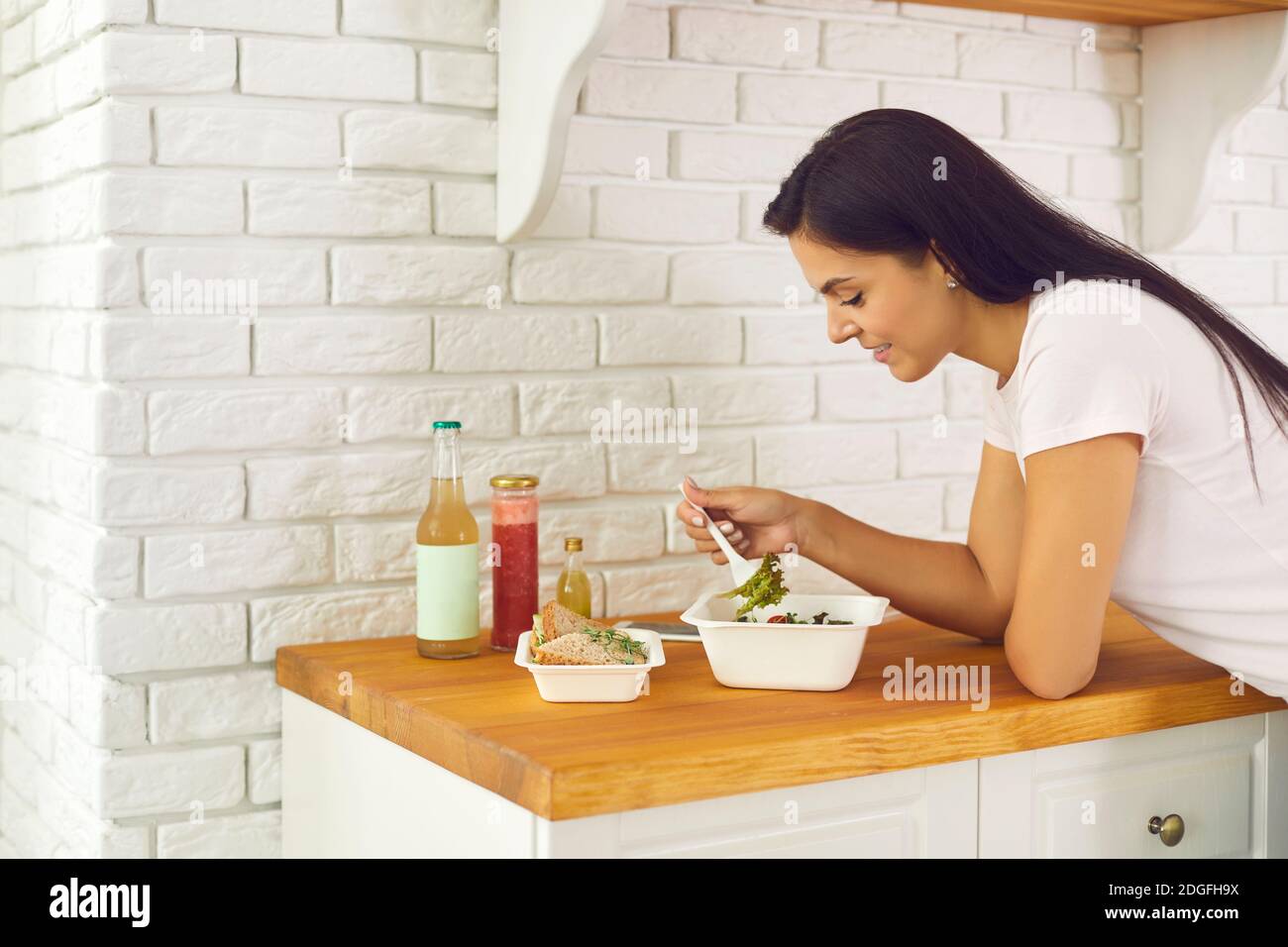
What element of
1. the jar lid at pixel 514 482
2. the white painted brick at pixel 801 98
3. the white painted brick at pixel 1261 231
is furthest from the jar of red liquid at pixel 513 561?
the white painted brick at pixel 1261 231

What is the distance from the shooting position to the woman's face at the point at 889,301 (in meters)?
1.41

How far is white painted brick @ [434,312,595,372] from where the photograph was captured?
165 cm

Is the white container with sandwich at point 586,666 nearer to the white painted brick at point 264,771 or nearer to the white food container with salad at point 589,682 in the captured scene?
the white food container with salad at point 589,682

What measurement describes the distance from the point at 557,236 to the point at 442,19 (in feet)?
0.88

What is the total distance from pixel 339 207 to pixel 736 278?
0.51m

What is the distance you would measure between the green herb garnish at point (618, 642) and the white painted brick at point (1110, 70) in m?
1.16

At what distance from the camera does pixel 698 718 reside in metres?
1.27

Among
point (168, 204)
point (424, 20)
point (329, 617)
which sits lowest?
point (329, 617)

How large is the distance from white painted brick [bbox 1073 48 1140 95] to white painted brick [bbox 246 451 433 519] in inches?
43.1

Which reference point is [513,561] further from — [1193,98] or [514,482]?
[1193,98]

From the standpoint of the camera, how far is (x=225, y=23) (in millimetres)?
1515

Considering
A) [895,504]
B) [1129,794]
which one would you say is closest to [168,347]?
[895,504]
